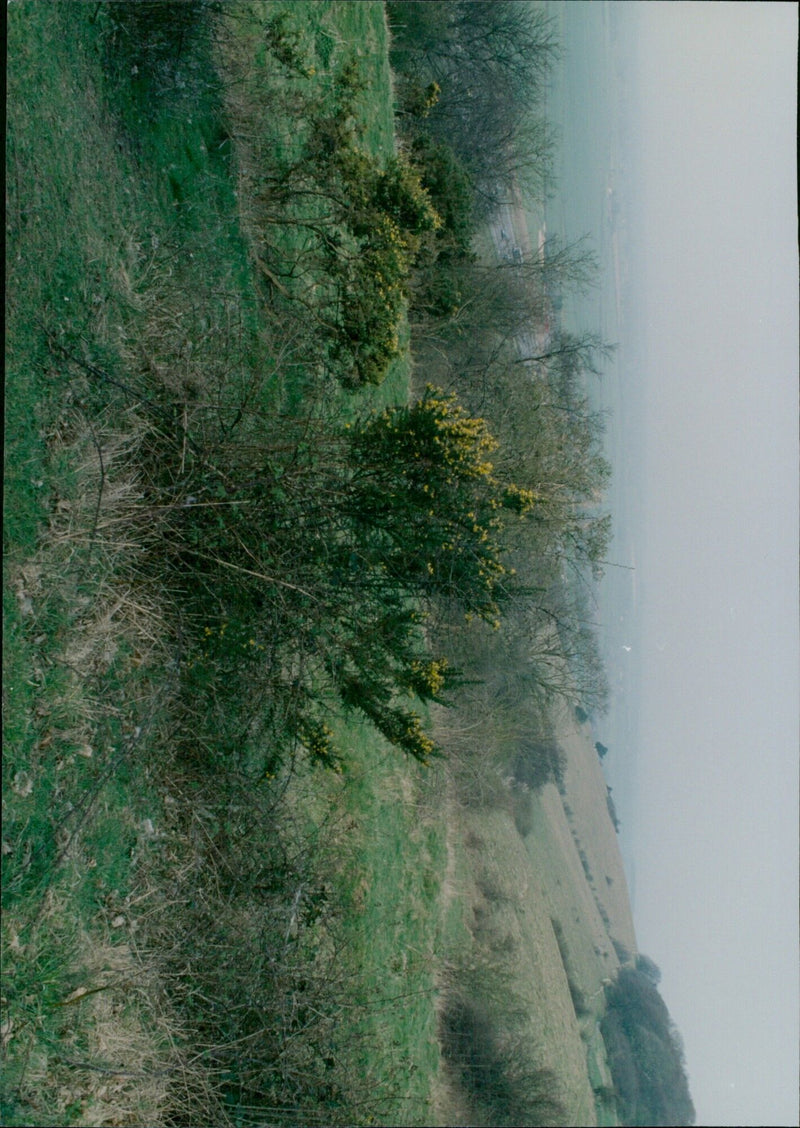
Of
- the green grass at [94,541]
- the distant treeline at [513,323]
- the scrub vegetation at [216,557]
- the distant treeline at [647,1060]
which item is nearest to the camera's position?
the green grass at [94,541]

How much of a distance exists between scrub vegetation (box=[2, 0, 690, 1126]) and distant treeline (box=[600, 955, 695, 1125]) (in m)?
7.61

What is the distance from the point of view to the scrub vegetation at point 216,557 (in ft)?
16.3

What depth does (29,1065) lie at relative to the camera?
4691 mm

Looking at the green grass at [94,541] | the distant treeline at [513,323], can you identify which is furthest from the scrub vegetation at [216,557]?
the distant treeline at [513,323]

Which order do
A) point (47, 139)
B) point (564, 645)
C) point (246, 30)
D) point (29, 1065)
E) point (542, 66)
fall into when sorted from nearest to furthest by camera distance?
point (29, 1065) → point (47, 139) → point (246, 30) → point (564, 645) → point (542, 66)

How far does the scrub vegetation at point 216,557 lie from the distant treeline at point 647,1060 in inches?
300

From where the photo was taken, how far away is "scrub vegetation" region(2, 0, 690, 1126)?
4965 mm

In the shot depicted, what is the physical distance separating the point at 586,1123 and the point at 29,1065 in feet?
42.7

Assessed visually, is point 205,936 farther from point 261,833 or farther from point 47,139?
point 47,139

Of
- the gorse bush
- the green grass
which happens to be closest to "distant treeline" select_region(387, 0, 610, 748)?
the gorse bush

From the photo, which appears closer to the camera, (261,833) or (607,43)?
(261,833)

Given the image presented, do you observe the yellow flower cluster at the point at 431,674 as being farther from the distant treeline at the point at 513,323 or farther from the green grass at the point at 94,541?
the green grass at the point at 94,541

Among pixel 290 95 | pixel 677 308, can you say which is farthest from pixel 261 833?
pixel 677 308

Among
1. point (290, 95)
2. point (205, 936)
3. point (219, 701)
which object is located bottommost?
point (205, 936)
